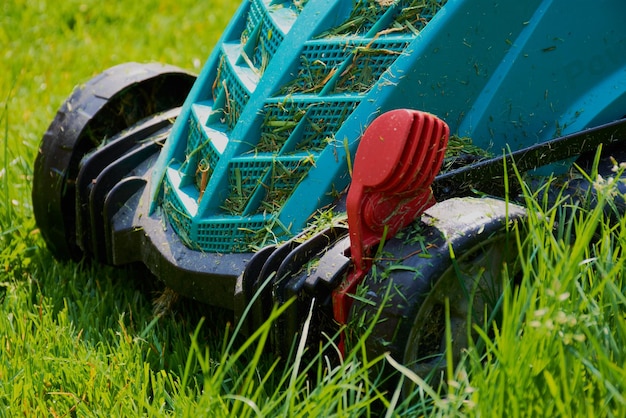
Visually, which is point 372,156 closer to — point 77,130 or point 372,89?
point 372,89

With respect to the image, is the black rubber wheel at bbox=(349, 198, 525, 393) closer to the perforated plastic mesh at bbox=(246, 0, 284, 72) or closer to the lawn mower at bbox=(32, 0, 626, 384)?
the lawn mower at bbox=(32, 0, 626, 384)

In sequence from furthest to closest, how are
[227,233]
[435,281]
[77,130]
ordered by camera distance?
1. [77,130]
2. [227,233]
3. [435,281]

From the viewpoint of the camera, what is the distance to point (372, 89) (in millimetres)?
2395

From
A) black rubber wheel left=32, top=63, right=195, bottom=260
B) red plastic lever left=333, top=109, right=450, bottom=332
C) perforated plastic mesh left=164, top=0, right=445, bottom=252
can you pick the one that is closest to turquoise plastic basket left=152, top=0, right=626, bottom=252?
perforated plastic mesh left=164, top=0, right=445, bottom=252

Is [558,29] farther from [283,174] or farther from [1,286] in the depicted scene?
[1,286]

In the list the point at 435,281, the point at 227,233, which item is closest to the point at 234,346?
the point at 227,233

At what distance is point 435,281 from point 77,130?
150cm

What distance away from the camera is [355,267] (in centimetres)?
215

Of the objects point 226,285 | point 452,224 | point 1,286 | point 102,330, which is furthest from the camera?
point 1,286

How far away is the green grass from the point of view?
1793mm

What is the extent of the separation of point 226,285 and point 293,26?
69cm

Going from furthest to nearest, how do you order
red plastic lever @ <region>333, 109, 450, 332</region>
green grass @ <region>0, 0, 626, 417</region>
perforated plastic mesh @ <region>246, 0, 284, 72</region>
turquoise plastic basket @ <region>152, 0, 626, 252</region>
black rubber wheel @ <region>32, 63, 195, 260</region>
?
black rubber wheel @ <region>32, 63, 195, 260</region>
perforated plastic mesh @ <region>246, 0, 284, 72</region>
turquoise plastic basket @ <region>152, 0, 626, 252</region>
red plastic lever @ <region>333, 109, 450, 332</region>
green grass @ <region>0, 0, 626, 417</region>

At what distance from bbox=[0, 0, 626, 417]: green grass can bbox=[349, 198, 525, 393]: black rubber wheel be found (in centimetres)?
5

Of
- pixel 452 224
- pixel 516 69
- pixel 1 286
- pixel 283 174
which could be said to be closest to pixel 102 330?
pixel 1 286
